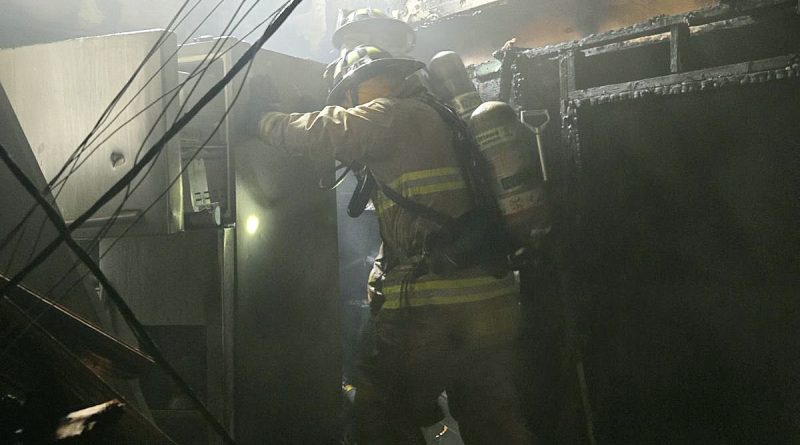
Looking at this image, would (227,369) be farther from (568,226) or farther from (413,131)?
(568,226)

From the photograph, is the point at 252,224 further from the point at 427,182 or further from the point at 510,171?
the point at 510,171

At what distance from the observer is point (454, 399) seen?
2.75 meters

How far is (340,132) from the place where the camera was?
105 inches

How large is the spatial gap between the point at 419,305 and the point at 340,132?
0.92 m

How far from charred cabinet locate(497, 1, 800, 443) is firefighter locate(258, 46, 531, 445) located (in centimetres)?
96

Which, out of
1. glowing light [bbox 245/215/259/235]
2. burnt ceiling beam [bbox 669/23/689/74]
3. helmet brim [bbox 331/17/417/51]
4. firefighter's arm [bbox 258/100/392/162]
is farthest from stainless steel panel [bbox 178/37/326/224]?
burnt ceiling beam [bbox 669/23/689/74]

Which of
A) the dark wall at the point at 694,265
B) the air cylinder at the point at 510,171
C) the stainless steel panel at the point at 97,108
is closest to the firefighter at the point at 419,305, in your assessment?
the air cylinder at the point at 510,171

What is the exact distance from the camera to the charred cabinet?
3.25m

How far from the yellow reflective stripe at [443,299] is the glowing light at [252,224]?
0.89 metres

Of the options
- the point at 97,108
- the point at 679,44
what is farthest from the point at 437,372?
the point at 679,44

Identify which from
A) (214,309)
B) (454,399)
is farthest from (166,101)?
(454,399)

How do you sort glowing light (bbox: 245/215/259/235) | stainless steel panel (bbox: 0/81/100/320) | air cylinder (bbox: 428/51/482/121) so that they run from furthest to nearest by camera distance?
air cylinder (bbox: 428/51/482/121), glowing light (bbox: 245/215/259/235), stainless steel panel (bbox: 0/81/100/320)

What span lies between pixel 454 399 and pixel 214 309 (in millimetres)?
1323

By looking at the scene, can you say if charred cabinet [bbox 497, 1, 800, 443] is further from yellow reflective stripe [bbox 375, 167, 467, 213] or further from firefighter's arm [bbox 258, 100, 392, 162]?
firefighter's arm [bbox 258, 100, 392, 162]
